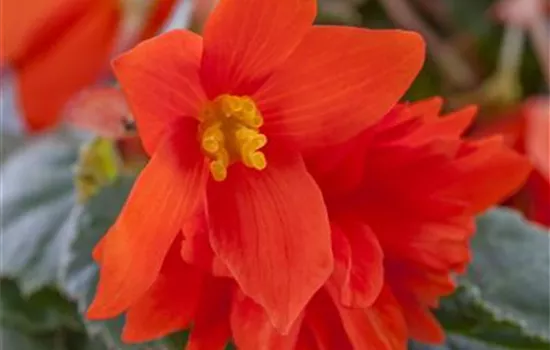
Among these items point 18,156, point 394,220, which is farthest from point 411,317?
point 18,156

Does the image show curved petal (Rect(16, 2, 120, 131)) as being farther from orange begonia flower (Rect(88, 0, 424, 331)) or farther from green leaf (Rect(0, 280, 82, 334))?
orange begonia flower (Rect(88, 0, 424, 331))

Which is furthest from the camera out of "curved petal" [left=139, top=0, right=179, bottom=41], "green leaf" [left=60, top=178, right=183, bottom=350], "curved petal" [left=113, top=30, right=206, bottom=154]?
"curved petal" [left=139, top=0, right=179, bottom=41]

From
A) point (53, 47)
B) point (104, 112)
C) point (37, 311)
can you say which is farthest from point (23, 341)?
point (53, 47)

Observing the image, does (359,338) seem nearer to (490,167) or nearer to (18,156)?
(490,167)

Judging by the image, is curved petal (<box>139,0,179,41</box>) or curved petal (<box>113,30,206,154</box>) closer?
curved petal (<box>113,30,206,154</box>)

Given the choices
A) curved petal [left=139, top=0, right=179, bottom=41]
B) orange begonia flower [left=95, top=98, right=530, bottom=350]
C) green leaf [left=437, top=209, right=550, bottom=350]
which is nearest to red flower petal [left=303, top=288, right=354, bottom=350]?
orange begonia flower [left=95, top=98, right=530, bottom=350]

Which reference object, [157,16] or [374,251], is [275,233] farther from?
[157,16]

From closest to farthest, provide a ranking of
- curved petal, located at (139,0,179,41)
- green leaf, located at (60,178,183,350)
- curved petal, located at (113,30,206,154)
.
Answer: curved petal, located at (113,30,206,154) → green leaf, located at (60,178,183,350) → curved petal, located at (139,0,179,41)
